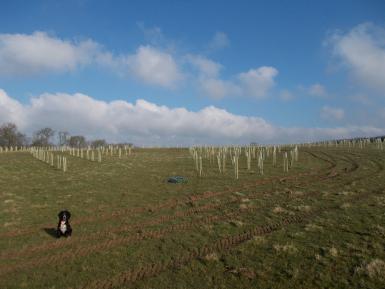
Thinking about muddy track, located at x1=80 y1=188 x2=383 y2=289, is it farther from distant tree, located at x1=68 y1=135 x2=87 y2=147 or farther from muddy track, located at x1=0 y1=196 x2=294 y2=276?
distant tree, located at x1=68 y1=135 x2=87 y2=147

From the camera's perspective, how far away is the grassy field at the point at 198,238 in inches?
390

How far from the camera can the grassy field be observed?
9.90 metres

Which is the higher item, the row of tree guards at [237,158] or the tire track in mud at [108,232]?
the row of tree guards at [237,158]

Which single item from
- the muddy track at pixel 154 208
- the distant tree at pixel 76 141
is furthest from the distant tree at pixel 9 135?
the muddy track at pixel 154 208

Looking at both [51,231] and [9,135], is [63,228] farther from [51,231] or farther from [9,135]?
[9,135]

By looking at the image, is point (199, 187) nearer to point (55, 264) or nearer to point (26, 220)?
point (26, 220)

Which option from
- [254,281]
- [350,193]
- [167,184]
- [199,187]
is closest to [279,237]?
[254,281]

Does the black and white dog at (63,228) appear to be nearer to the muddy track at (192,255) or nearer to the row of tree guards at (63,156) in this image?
the muddy track at (192,255)

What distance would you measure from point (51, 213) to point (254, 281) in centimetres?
1292

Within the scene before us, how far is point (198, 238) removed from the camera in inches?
532

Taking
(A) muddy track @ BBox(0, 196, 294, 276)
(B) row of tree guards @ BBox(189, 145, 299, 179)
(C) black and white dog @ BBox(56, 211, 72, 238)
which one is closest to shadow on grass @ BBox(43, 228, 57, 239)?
(C) black and white dog @ BBox(56, 211, 72, 238)

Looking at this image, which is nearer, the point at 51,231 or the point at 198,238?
the point at 198,238

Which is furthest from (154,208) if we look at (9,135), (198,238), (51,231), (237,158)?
(9,135)

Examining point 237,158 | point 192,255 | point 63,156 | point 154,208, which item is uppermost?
point 237,158
